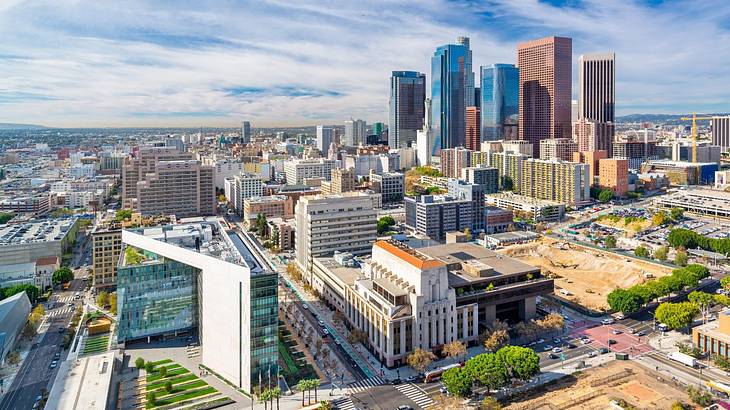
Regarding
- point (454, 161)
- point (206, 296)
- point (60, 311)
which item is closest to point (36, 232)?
point (60, 311)

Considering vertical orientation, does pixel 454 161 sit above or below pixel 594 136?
below

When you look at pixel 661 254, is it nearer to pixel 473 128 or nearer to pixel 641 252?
pixel 641 252

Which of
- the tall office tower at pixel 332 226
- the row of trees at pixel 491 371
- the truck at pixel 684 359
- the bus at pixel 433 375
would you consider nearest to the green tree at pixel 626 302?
the truck at pixel 684 359

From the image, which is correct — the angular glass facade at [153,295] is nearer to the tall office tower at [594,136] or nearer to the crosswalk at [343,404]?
the crosswalk at [343,404]

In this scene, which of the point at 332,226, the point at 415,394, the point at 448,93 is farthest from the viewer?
the point at 448,93

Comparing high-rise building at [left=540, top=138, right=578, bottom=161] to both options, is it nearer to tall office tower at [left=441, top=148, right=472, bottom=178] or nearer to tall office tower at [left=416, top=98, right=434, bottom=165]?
tall office tower at [left=441, top=148, right=472, bottom=178]

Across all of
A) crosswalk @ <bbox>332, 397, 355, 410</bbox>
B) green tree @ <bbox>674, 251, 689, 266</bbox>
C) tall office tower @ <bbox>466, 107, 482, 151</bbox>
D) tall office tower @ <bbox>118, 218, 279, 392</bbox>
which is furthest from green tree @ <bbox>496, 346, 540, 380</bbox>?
tall office tower @ <bbox>466, 107, 482, 151</bbox>
